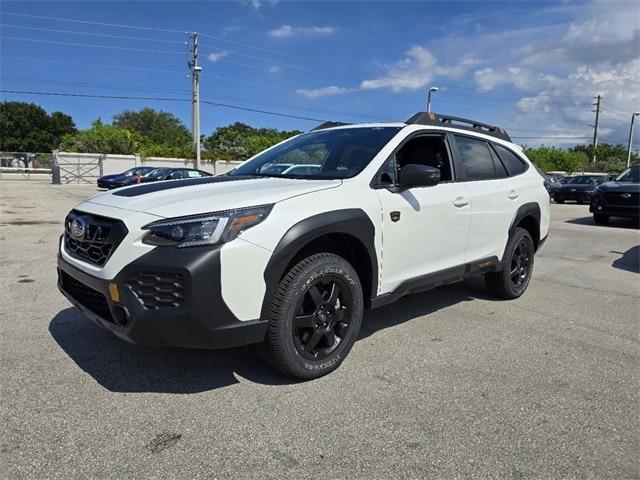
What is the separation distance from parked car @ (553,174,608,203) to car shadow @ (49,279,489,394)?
70.3 ft

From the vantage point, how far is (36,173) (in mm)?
43094

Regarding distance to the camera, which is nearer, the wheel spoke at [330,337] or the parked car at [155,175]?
the wheel spoke at [330,337]

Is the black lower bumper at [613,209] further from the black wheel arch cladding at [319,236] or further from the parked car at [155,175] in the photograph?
the parked car at [155,175]

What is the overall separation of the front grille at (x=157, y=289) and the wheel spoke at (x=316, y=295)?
849mm

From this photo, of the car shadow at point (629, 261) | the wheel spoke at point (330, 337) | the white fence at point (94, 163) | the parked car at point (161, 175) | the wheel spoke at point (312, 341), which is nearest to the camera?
the wheel spoke at point (312, 341)

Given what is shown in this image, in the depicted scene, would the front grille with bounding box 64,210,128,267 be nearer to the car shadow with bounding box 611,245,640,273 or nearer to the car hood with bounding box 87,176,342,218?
the car hood with bounding box 87,176,342,218

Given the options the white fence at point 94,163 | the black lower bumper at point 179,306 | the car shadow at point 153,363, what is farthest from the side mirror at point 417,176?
the white fence at point 94,163

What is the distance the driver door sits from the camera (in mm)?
3564

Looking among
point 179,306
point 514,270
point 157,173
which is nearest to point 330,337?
point 179,306

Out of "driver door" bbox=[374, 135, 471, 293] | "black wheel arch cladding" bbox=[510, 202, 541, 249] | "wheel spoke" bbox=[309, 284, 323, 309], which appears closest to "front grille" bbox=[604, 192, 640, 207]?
"black wheel arch cladding" bbox=[510, 202, 541, 249]

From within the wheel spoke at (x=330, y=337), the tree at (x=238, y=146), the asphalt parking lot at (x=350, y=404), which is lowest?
the asphalt parking lot at (x=350, y=404)

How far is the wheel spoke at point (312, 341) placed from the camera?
316 centimetres

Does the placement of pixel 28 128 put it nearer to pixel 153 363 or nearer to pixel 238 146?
pixel 238 146

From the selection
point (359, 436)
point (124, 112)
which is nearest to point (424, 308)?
point (359, 436)
